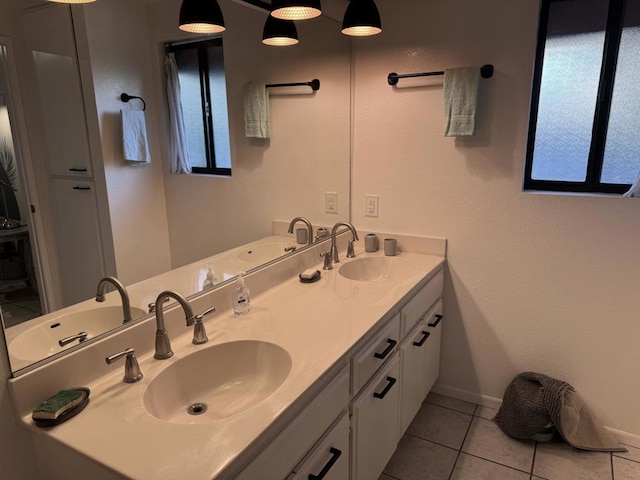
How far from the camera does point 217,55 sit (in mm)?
1655

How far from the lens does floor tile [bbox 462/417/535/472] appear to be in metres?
2.11

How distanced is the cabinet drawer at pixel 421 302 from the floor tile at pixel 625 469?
110cm

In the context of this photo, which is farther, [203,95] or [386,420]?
[386,420]

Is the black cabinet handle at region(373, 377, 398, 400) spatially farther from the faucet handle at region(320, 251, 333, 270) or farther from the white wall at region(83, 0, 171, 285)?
the white wall at region(83, 0, 171, 285)

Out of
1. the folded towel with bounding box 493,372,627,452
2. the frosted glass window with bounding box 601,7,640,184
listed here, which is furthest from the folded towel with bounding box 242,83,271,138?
the folded towel with bounding box 493,372,627,452

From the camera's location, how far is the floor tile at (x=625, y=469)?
200 centimetres

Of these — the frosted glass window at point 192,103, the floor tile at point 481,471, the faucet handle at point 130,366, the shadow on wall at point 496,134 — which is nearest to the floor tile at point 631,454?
the floor tile at point 481,471

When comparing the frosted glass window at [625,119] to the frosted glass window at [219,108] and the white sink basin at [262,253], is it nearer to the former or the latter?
the white sink basin at [262,253]

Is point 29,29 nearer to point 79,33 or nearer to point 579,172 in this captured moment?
point 79,33

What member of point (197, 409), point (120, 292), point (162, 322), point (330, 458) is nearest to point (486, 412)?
point (330, 458)

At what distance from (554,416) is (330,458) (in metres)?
1.37

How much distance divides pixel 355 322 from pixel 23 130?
1.14 m

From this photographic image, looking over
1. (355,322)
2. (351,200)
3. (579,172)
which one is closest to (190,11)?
(355,322)

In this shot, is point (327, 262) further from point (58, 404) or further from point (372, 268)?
point (58, 404)
